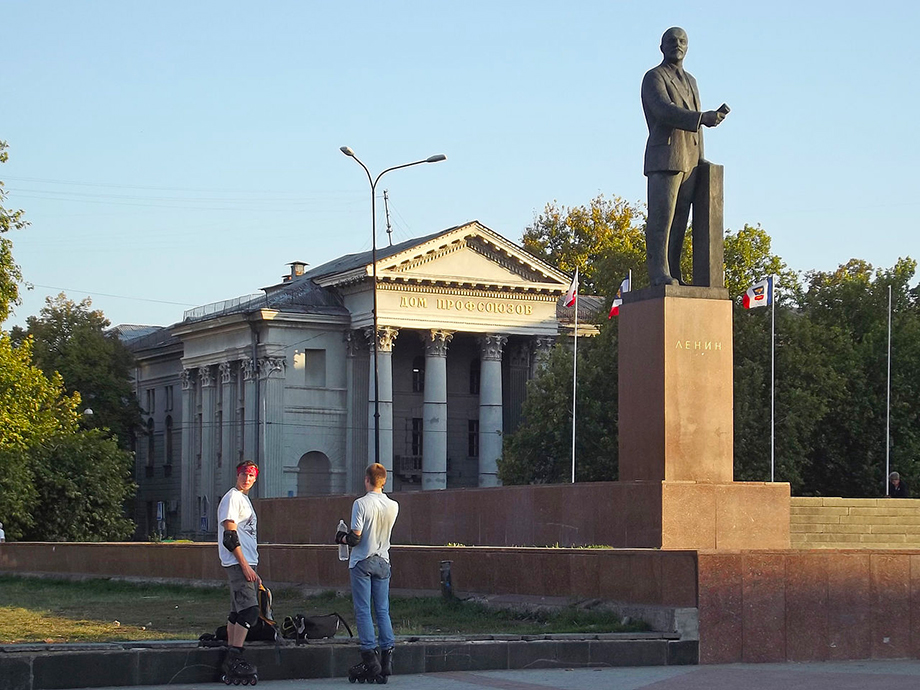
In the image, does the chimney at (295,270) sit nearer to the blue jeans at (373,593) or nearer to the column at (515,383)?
the column at (515,383)

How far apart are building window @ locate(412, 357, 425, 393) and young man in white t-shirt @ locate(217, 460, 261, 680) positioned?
70.0m

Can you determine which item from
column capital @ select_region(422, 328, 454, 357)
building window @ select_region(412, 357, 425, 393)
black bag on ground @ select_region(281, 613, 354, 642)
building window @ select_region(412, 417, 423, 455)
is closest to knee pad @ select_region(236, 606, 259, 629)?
black bag on ground @ select_region(281, 613, 354, 642)

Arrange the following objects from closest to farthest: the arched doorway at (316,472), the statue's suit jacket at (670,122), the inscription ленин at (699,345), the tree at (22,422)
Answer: the inscription ленин at (699,345), the statue's suit jacket at (670,122), the tree at (22,422), the arched doorway at (316,472)

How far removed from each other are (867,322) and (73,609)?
46.8 m

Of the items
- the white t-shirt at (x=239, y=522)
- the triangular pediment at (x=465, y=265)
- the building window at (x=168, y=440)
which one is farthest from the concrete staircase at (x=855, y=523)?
the building window at (x=168, y=440)

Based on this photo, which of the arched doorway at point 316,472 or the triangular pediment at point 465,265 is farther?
the arched doorway at point 316,472

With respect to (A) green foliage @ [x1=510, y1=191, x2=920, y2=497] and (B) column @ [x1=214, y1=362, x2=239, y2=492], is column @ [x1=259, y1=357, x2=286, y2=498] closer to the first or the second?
(B) column @ [x1=214, y1=362, x2=239, y2=492]

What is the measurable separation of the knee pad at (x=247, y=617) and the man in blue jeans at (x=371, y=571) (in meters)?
0.81

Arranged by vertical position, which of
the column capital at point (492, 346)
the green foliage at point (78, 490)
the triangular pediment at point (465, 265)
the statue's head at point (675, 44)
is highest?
the triangular pediment at point (465, 265)

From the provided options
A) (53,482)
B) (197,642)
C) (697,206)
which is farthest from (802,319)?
(197,642)

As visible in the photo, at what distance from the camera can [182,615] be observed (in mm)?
20641

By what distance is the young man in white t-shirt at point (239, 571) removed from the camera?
1204 centimetres

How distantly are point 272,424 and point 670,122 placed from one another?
5662 cm

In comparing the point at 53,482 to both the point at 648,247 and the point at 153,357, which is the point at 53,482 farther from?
the point at 648,247
